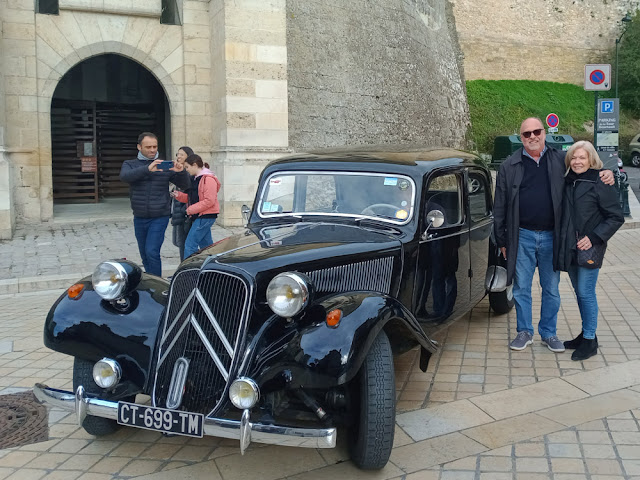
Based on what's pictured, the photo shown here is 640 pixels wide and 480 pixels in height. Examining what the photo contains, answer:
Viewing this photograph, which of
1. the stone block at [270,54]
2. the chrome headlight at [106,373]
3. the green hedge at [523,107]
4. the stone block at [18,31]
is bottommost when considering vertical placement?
the chrome headlight at [106,373]

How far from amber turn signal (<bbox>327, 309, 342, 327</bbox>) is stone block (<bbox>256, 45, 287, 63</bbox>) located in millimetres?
10261

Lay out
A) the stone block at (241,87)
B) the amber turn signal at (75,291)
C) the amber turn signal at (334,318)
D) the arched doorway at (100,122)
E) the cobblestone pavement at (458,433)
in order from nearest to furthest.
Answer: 1. the amber turn signal at (334,318)
2. the cobblestone pavement at (458,433)
3. the amber turn signal at (75,291)
4. the stone block at (241,87)
5. the arched doorway at (100,122)

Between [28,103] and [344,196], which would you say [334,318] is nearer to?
[344,196]

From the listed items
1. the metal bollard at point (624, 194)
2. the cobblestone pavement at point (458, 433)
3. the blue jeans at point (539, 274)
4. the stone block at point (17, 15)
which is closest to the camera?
the cobblestone pavement at point (458, 433)

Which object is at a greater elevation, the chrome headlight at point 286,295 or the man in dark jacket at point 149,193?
the man in dark jacket at point 149,193

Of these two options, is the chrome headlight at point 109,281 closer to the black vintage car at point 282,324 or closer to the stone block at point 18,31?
the black vintage car at point 282,324

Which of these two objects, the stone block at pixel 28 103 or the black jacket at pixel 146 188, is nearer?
the black jacket at pixel 146 188

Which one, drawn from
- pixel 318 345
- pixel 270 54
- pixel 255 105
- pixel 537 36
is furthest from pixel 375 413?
pixel 537 36

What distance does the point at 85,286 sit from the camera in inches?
152

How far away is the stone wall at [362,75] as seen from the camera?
15.6m

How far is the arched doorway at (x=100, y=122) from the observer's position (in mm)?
15594

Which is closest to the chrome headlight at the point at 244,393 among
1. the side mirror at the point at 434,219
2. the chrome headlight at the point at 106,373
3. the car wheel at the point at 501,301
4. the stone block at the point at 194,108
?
the chrome headlight at the point at 106,373

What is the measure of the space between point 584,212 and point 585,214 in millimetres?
16

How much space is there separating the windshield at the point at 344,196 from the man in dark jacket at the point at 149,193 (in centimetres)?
254
